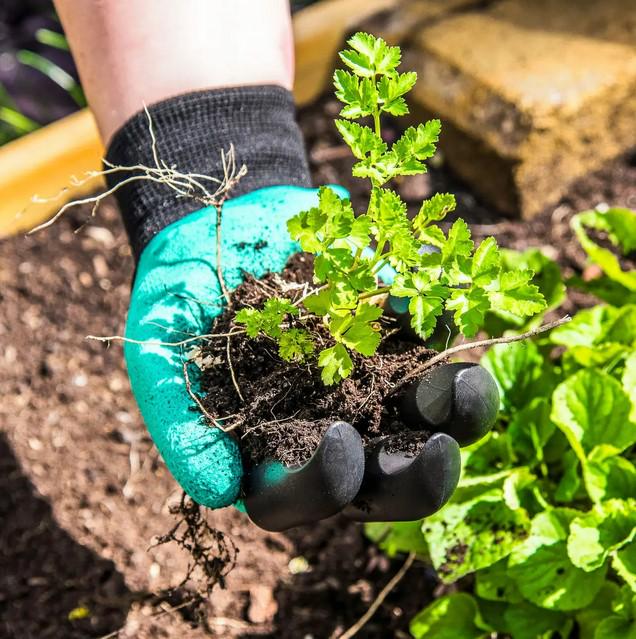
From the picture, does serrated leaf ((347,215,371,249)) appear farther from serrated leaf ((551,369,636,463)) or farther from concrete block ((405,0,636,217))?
concrete block ((405,0,636,217))

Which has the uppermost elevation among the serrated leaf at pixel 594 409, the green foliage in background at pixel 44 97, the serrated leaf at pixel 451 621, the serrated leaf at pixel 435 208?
the serrated leaf at pixel 435 208

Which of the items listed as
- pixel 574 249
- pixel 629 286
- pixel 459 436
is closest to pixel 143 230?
pixel 459 436

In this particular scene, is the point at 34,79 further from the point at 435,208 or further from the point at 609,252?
the point at 435,208

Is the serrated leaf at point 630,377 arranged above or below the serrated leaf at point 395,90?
below

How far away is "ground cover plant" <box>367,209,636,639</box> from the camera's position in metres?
1.44

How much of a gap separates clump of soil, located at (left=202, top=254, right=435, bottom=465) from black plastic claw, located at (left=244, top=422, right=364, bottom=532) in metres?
0.04

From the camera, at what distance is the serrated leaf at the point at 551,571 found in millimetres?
1444

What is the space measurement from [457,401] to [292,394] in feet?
0.90

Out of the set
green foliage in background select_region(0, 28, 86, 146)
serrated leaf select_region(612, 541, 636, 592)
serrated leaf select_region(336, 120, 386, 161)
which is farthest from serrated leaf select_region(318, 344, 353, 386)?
green foliage in background select_region(0, 28, 86, 146)

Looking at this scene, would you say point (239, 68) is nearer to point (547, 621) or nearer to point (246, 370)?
point (246, 370)

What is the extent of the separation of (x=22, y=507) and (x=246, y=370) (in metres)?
1.11

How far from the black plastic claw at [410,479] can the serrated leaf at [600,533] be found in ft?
1.14

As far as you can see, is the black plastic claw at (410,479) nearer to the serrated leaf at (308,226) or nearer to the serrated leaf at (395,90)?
the serrated leaf at (308,226)

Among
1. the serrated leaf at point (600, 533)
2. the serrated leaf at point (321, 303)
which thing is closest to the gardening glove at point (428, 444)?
the serrated leaf at point (321, 303)
